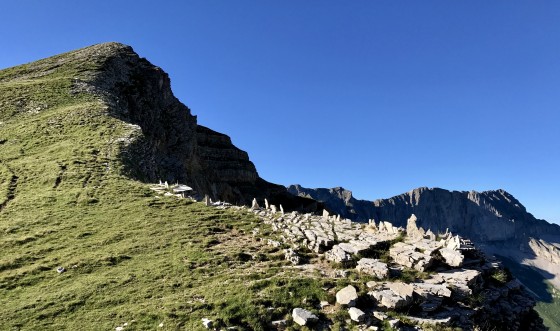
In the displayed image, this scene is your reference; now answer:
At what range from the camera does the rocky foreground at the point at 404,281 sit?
16.1m

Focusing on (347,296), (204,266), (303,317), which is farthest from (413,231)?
(204,266)

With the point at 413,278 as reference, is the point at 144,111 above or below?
above

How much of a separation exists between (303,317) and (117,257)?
42.1 ft

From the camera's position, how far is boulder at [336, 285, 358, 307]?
16422mm

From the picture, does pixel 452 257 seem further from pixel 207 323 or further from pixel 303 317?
pixel 207 323

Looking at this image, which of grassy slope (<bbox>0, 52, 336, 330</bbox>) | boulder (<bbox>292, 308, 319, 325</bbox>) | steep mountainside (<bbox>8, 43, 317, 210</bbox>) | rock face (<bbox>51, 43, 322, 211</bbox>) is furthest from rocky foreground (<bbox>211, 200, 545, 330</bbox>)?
steep mountainside (<bbox>8, 43, 317, 210</bbox>)

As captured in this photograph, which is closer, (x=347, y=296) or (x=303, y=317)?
(x=303, y=317)

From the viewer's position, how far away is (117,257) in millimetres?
22469

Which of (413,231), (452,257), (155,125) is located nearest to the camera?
(452,257)

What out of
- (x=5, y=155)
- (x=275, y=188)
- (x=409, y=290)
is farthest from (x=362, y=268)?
(x=275, y=188)

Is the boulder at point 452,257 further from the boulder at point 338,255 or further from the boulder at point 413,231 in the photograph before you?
the boulder at point 338,255

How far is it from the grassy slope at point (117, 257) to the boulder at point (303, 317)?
26.7 inches

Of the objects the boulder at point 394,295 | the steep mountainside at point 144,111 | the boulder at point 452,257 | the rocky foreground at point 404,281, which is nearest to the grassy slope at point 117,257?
the rocky foreground at point 404,281

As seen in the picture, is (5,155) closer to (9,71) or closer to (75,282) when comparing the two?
(75,282)
